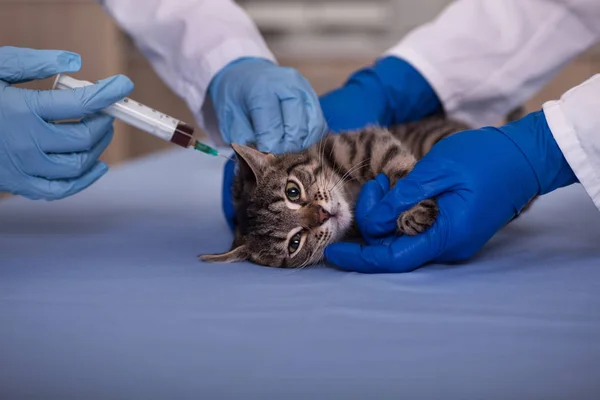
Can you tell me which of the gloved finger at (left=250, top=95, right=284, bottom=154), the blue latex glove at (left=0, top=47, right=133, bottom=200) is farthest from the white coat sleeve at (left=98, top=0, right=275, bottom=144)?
the blue latex glove at (left=0, top=47, right=133, bottom=200)

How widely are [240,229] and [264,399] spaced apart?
82 centimetres

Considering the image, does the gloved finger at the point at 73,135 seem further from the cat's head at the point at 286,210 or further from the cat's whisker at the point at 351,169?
the cat's whisker at the point at 351,169

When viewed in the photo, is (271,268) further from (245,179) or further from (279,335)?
(279,335)

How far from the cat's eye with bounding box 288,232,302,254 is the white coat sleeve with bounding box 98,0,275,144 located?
2.06ft

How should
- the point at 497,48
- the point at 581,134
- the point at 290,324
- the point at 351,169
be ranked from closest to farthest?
the point at 290,324 → the point at 581,134 → the point at 351,169 → the point at 497,48

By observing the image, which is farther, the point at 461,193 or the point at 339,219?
the point at 339,219

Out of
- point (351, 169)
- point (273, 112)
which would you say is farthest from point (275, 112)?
point (351, 169)

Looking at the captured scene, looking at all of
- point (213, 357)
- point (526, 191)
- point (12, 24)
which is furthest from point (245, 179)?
point (12, 24)

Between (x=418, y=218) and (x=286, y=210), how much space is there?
358mm

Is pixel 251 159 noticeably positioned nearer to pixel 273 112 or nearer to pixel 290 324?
pixel 273 112

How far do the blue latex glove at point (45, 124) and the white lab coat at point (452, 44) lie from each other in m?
0.47

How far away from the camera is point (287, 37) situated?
4520mm

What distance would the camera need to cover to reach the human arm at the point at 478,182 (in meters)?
1.16

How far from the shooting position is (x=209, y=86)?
178cm
